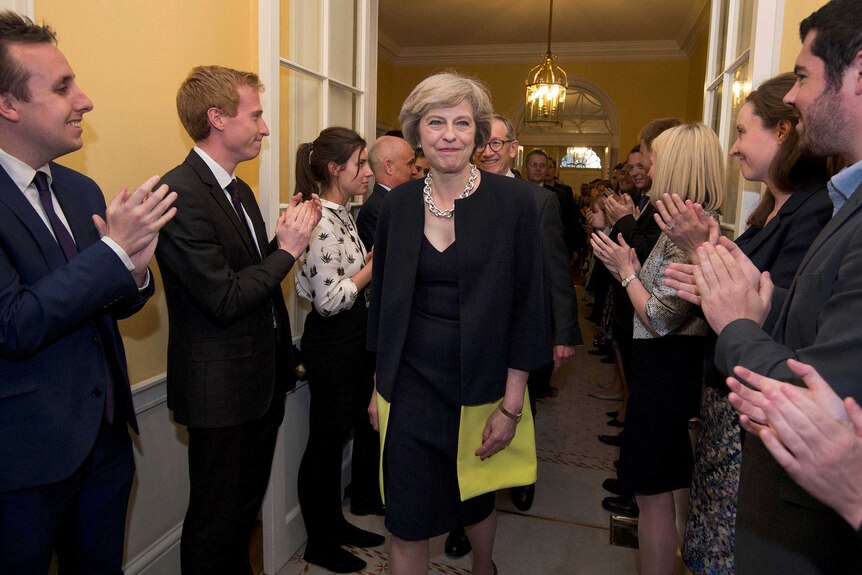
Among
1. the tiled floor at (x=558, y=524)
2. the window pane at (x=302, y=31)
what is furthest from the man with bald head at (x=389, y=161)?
the tiled floor at (x=558, y=524)

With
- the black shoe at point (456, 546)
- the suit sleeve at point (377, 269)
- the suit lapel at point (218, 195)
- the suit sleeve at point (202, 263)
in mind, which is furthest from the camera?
the black shoe at point (456, 546)

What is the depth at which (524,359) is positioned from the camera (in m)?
1.69

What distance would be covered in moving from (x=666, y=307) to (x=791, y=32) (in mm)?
999

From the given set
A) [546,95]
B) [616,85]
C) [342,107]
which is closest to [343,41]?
[342,107]

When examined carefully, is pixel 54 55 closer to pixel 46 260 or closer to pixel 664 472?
pixel 46 260

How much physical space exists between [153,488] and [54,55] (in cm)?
145

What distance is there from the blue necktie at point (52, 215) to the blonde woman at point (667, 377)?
155cm

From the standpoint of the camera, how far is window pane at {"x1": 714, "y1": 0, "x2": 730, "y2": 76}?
2494mm

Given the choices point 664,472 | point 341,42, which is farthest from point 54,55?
point 664,472

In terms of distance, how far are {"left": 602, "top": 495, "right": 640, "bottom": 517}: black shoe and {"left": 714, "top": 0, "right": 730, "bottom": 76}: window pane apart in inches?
79.1

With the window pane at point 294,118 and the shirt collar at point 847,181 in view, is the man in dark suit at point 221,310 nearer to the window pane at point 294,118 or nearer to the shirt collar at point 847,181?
the window pane at point 294,118

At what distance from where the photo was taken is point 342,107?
111 inches

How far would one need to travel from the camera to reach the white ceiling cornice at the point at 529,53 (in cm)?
852

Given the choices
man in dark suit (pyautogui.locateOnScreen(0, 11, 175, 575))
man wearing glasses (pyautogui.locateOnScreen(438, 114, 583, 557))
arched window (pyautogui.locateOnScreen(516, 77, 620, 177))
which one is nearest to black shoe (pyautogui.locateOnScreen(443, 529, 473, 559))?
man wearing glasses (pyautogui.locateOnScreen(438, 114, 583, 557))
